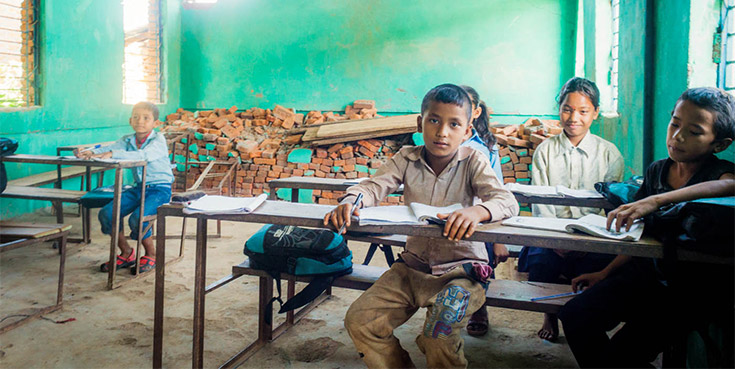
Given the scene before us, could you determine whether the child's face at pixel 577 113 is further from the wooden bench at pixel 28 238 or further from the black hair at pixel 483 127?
the wooden bench at pixel 28 238

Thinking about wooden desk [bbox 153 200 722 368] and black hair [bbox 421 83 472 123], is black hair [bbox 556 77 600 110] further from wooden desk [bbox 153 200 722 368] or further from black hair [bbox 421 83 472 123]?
wooden desk [bbox 153 200 722 368]

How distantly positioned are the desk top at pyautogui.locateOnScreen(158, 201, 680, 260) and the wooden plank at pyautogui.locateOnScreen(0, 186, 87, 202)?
84.8 inches

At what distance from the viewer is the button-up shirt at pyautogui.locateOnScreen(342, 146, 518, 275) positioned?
209 centimetres

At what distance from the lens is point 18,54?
5719 millimetres

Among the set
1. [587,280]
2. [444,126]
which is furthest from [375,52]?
[587,280]

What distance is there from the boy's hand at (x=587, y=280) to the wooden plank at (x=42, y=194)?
11.2ft

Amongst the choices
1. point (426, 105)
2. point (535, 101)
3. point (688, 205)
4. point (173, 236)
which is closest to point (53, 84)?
point (173, 236)

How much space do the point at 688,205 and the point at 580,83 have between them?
5.47 ft

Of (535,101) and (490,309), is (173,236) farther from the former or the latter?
(535,101)

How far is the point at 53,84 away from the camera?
6.08 metres

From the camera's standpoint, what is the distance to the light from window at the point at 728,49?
298 centimetres

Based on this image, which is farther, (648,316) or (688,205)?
(648,316)

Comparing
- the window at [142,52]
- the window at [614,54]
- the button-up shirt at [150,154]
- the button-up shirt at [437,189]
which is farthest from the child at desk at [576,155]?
the window at [142,52]

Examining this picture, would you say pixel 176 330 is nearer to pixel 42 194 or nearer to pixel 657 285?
pixel 42 194
